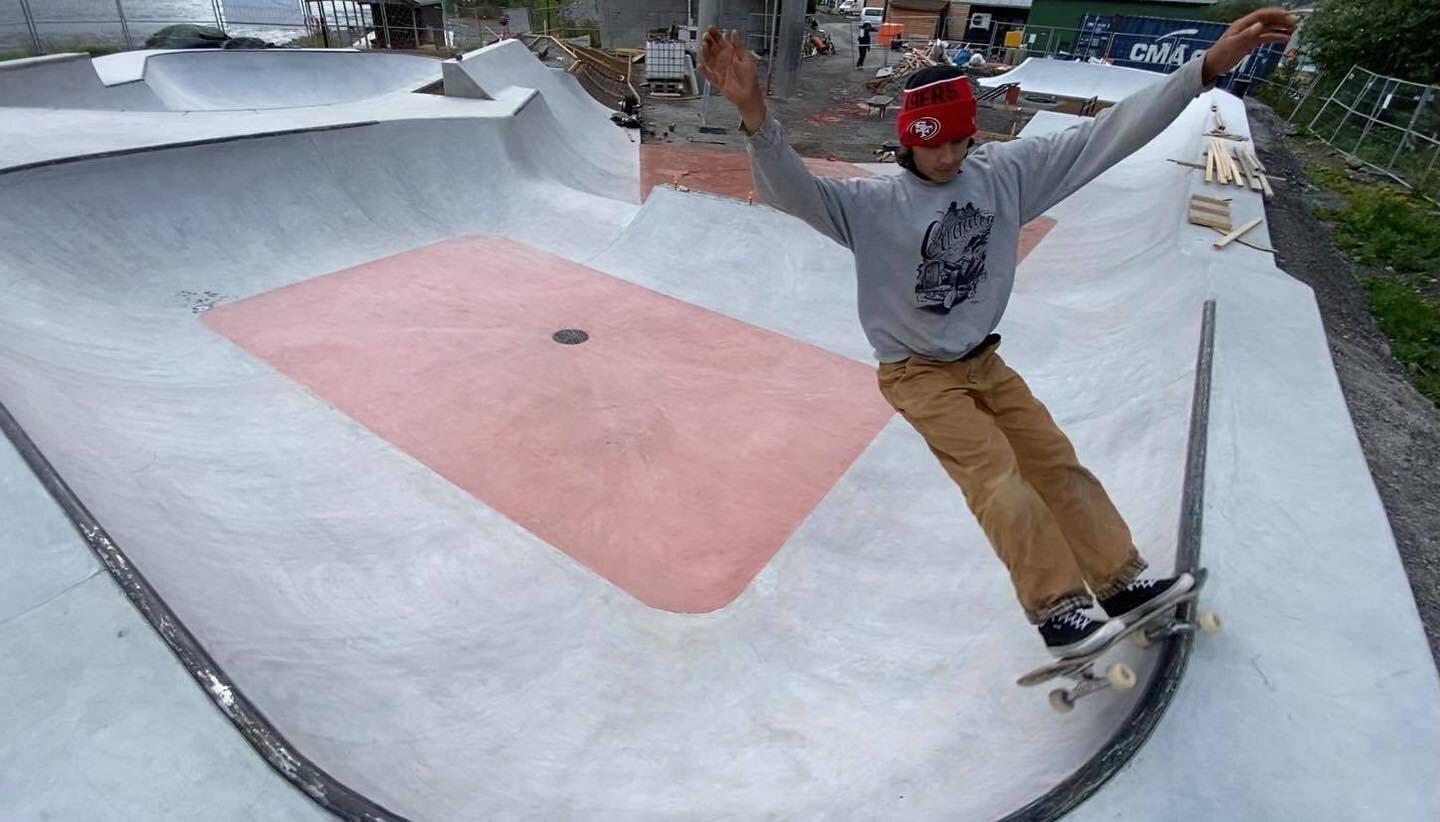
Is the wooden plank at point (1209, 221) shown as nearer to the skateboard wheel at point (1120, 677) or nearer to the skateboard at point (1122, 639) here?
the skateboard at point (1122, 639)

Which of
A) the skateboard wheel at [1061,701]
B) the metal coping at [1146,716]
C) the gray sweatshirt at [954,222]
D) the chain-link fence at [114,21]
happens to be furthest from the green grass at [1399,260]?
the chain-link fence at [114,21]

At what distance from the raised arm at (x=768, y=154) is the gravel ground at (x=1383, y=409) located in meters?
4.21

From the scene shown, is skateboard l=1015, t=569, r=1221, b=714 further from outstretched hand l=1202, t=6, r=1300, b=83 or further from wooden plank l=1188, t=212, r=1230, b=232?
wooden plank l=1188, t=212, r=1230, b=232

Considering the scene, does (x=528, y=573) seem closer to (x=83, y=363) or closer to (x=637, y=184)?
(x=83, y=363)

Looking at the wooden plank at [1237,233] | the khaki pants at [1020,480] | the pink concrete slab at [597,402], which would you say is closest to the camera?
the khaki pants at [1020,480]

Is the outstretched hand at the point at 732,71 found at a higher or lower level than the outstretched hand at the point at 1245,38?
lower

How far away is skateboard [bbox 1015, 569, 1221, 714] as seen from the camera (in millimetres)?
2252

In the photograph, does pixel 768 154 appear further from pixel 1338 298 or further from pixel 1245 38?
pixel 1338 298

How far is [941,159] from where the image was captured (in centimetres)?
242

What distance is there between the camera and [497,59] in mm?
14211

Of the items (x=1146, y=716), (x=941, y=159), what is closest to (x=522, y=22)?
(x=941, y=159)

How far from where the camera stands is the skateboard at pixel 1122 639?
2252mm

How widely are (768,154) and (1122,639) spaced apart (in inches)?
76.8

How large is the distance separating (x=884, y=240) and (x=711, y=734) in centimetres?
224
